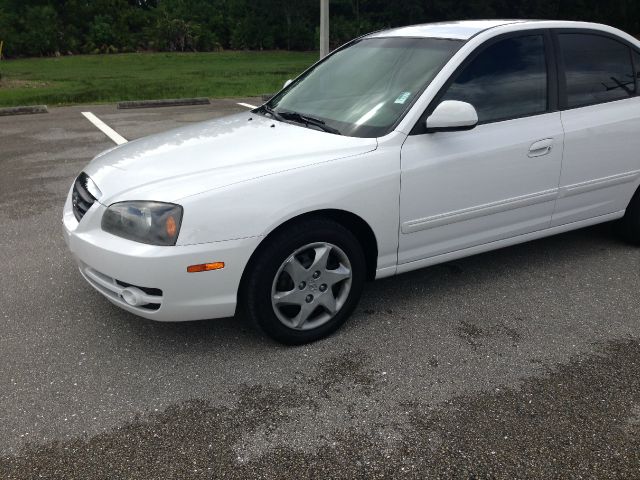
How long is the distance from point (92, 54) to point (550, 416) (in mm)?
27360

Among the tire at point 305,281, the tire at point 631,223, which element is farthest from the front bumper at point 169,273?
Result: the tire at point 631,223

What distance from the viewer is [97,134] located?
30.1ft

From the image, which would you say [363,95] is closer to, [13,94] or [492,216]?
[492,216]

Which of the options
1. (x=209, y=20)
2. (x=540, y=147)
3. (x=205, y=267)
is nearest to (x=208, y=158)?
(x=205, y=267)

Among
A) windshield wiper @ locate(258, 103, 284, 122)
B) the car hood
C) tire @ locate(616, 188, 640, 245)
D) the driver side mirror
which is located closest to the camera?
the car hood

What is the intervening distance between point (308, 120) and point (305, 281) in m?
1.08

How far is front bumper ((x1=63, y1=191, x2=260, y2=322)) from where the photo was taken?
281cm

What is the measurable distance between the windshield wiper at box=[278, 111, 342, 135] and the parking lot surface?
3.60ft

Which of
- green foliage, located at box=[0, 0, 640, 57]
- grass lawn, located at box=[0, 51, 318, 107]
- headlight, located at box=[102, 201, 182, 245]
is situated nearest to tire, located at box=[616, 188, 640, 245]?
headlight, located at box=[102, 201, 182, 245]

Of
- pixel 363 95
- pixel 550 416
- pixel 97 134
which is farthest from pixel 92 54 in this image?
pixel 550 416

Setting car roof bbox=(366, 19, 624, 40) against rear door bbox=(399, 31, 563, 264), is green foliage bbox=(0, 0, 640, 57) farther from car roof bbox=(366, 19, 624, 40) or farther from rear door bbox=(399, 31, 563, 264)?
rear door bbox=(399, 31, 563, 264)

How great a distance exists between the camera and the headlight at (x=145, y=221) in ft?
9.23

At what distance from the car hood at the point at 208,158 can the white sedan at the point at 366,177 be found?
0.01m

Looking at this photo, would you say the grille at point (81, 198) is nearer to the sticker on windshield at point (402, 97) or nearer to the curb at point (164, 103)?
the sticker on windshield at point (402, 97)
